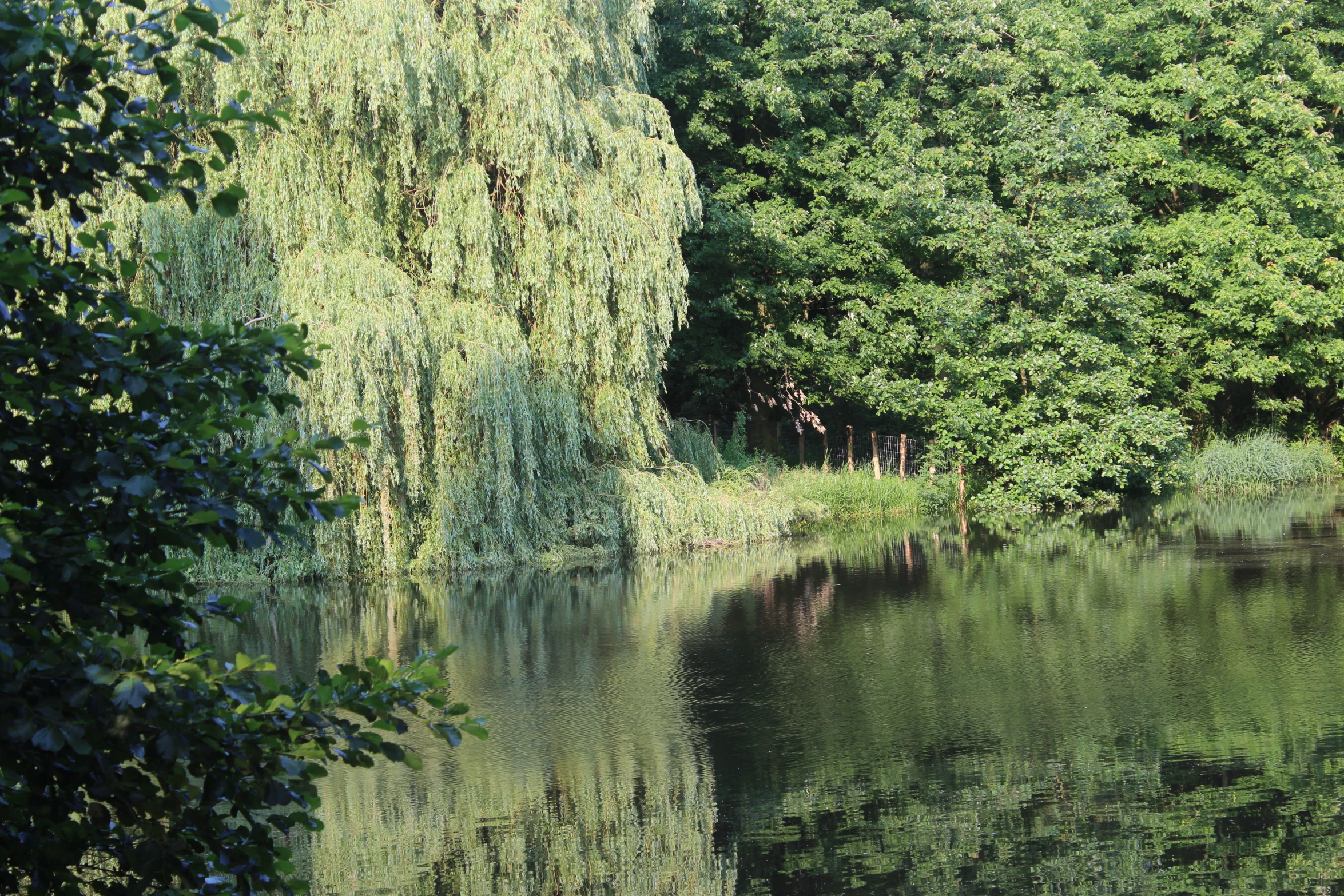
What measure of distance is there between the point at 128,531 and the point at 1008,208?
27.4 m

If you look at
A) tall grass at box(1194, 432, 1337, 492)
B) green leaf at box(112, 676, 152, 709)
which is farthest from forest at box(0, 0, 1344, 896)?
tall grass at box(1194, 432, 1337, 492)

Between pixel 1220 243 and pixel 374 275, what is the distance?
18474mm

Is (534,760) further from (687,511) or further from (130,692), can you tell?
(687,511)

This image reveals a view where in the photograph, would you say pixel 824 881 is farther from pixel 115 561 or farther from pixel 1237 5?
pixel 1237 5

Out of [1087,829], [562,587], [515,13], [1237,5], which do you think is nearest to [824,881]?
[1087,829]

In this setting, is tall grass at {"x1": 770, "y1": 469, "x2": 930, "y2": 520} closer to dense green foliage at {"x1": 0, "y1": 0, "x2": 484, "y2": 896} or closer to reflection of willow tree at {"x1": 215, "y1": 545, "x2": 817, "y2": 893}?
reflection of willow tree at {"x1": 215, "y1": 545, "x2": 817, "y2": 893}

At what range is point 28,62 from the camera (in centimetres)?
298

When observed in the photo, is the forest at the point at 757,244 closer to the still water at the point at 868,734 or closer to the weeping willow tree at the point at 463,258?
the weeping willow tree at the point at 463,258

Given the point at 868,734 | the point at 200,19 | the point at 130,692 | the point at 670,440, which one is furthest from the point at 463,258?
the point at 130,692

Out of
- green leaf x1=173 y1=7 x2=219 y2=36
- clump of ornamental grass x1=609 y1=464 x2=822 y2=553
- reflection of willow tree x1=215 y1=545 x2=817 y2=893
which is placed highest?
green leaf x1=173 y1=7 x2=219 y2=36

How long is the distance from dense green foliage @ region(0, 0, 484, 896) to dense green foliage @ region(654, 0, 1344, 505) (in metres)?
22.7

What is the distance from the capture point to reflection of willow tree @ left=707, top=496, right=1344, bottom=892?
636cm

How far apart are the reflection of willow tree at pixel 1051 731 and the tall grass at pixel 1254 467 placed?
37.5 feet

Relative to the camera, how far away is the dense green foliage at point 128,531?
2.89m
